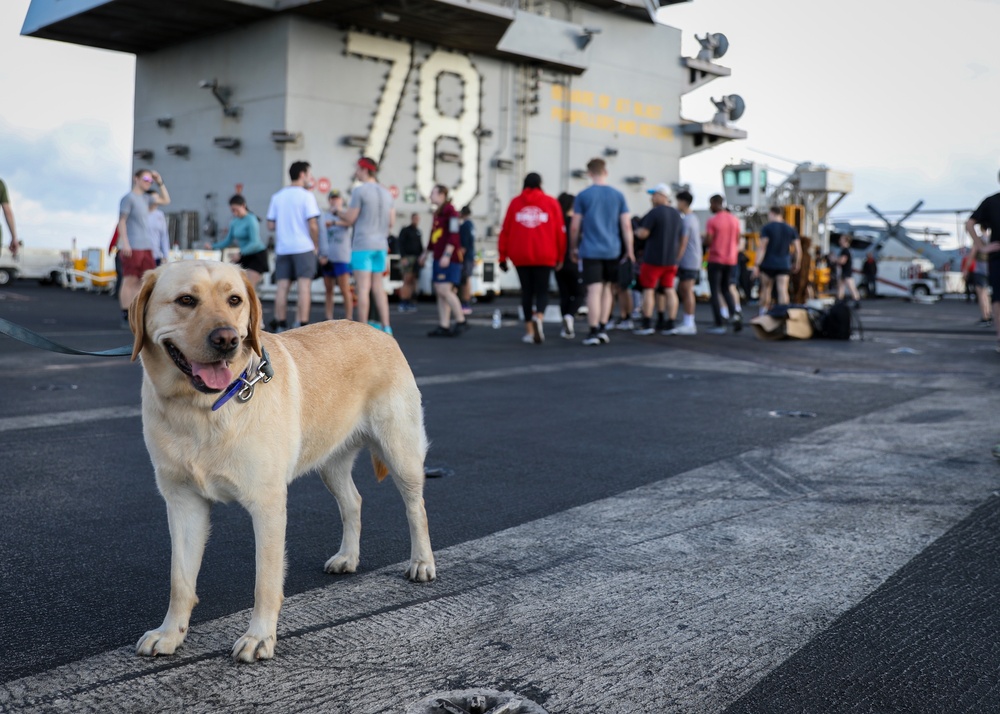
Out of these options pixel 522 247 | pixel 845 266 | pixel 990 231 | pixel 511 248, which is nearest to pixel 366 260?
pixel 511 248

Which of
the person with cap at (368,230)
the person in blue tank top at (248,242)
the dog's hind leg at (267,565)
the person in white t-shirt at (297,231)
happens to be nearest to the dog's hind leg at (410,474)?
the dog's hind leg at (267,565)

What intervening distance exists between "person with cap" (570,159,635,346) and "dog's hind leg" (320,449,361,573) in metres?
9.37

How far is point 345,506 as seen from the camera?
3.61m

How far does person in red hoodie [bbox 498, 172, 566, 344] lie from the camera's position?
12.5m

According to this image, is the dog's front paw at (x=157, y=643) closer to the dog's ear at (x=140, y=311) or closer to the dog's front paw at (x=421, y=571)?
the dog's ear at (x=140, y=311)

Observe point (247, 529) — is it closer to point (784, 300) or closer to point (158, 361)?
point (158, 361)

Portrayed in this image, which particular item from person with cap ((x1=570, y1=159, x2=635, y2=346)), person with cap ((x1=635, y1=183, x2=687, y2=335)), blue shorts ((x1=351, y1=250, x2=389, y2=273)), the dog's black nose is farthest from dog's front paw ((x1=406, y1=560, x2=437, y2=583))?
person with cap ((x1=635, y1=183, x2=687, y2=335))

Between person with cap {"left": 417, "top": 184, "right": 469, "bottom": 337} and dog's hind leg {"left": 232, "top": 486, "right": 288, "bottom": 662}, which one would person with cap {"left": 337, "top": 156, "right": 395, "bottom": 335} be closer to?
person with cap {"left": 417, "top": 184, "right": 469, "bottom": 337}

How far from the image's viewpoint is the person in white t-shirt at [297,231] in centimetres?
1229

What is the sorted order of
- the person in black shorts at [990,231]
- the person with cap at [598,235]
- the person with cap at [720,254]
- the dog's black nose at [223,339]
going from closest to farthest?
1. the dog's black nose at [223,339]
2. the person in black shorts at [990,231]
3. the person with cap at [598,235]
4. the person with cap at [720,254]

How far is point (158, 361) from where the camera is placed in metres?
2.73

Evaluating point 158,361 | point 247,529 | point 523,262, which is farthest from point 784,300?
point 158,361

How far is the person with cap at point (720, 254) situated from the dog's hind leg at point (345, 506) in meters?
12.9

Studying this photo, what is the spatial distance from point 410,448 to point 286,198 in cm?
942
